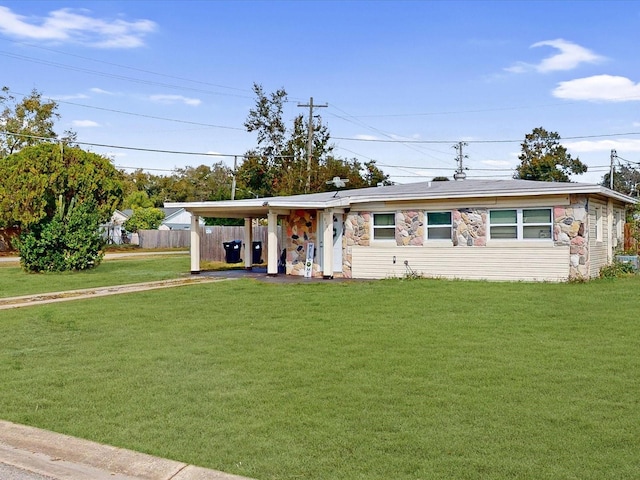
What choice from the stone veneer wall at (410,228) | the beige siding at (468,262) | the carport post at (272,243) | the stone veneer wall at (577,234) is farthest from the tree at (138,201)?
the stone veneer wall at (577,234)

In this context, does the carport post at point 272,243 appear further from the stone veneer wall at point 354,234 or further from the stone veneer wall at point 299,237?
the stone veneer wall at point 354,234

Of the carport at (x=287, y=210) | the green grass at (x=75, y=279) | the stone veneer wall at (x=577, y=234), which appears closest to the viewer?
the stone veneer wall at (x=577, y=234)

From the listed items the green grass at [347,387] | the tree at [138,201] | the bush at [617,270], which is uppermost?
the tree at [138,201]

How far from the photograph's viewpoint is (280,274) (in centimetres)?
2155

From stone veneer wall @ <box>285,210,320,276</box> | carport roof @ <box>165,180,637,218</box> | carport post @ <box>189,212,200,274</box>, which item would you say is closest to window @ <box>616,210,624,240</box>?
carport roof @ <box>165,180,637,218</box>

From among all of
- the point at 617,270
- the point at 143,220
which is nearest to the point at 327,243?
the point at 617,270

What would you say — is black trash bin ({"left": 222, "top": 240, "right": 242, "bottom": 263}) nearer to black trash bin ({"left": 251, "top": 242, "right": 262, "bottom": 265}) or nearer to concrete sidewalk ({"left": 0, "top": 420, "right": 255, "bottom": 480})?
black trash bin ({"left": 251, "top": 242, "right": 262, "bottom": 265})

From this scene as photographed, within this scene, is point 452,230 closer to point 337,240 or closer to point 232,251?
point 337,240

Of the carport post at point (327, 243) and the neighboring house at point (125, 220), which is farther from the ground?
the neighboring house at point (125, 220)

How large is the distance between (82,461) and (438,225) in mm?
15573

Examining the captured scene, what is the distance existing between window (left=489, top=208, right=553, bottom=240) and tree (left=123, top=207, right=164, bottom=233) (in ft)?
146

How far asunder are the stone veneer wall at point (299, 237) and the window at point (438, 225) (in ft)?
12.5

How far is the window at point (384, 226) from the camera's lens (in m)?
19.8

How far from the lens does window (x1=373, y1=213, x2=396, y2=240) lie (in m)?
19.8
